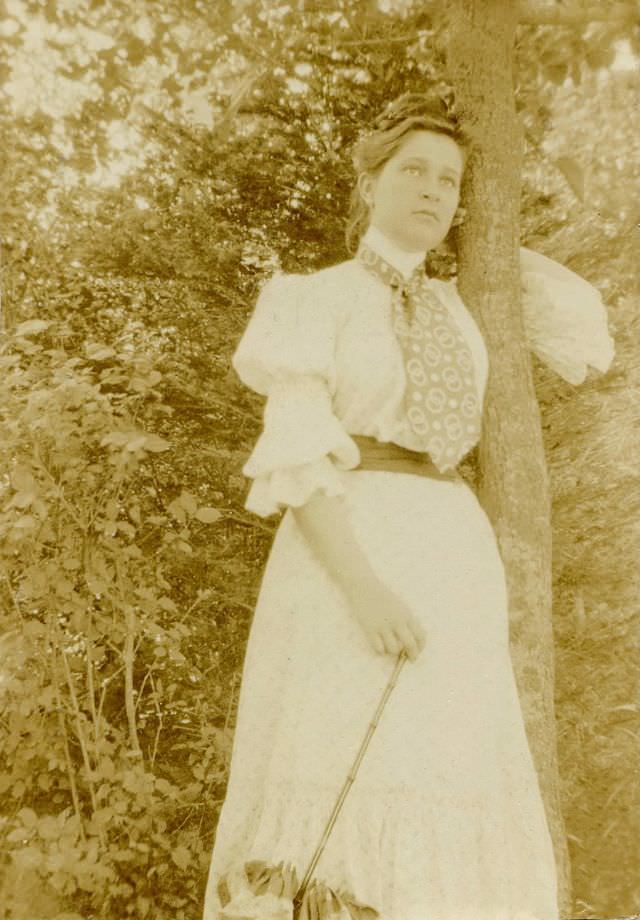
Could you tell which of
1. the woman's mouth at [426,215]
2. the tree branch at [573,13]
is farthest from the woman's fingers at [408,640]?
the tree branch at [573,13]

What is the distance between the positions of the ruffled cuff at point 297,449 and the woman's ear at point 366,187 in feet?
1.64

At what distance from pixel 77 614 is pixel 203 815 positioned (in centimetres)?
49

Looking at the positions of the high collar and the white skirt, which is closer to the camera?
the white skirt

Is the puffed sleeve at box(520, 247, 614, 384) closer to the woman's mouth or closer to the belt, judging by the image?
the woman's mouth

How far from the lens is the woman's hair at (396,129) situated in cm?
162

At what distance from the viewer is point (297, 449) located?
52.0 inches

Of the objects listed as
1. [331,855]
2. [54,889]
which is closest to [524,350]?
[331,855]

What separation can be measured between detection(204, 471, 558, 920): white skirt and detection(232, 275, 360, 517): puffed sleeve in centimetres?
12

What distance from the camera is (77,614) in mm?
1692

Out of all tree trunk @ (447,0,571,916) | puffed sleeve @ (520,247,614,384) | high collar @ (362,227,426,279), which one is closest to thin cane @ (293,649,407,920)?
tree trunk @ (447,0,571,916)

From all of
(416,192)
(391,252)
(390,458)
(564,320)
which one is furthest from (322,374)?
(564,320)

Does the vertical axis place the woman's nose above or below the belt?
above

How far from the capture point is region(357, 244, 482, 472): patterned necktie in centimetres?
148

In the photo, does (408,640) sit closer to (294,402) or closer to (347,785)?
(347,785)
